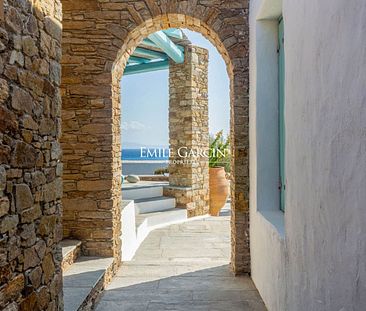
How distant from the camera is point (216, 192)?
7.65 m

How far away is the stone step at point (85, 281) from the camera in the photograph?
2744 millimetres

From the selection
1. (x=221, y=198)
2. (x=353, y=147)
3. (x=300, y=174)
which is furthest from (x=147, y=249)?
(x=353, y=147)

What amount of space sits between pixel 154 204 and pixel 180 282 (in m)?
3.25

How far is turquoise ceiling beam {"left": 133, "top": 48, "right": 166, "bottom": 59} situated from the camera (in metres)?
6.97

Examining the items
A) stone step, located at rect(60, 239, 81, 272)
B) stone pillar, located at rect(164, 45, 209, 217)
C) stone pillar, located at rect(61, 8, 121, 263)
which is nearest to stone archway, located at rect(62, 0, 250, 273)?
stone pillar, located at rect(61, 8, 121, 263)

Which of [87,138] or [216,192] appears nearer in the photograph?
[87,138]

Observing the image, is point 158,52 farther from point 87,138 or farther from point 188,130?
point 87,138

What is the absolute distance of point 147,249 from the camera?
5.12 meters

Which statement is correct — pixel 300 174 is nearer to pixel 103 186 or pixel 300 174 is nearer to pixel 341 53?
pixel 341 53

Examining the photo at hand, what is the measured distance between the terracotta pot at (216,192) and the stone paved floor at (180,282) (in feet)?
7.13

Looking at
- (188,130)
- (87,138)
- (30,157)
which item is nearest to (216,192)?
(188,130)

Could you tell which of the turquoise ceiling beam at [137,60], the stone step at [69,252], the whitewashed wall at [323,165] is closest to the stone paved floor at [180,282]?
the stone step at [69,252]

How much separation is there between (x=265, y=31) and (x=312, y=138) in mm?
2055

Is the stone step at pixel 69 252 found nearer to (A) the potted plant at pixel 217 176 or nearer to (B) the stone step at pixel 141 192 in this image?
(B) the stone step at pixel 141 192
